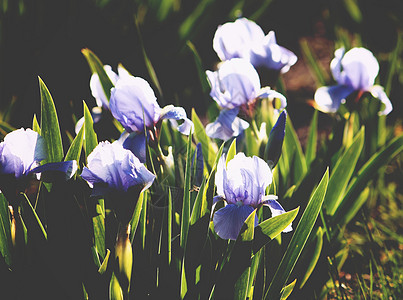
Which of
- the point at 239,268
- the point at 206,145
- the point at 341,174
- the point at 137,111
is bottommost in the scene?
the point at 341,174

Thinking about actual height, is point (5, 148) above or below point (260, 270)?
above

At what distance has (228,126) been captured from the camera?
1040 millimetres

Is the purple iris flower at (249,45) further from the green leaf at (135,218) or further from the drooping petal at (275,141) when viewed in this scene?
the green leaf at (135,218)

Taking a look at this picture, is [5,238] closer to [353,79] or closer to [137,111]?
[137,111]

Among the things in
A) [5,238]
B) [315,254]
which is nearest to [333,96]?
[315,254]

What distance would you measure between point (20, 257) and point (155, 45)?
58.2 inches

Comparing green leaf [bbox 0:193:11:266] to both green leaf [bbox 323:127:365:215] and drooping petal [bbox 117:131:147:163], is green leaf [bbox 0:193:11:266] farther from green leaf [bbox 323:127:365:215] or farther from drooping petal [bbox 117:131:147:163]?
green leaf [bbox 323:127:365:215]

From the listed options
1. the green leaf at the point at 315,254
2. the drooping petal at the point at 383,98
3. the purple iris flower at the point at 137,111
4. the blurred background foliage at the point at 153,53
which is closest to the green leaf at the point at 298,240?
the green leaf at the point at 315,254

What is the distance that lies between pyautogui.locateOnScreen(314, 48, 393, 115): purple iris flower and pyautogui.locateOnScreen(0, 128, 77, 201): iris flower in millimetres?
744

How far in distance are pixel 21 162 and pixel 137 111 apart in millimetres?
246

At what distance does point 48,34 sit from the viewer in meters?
2.02

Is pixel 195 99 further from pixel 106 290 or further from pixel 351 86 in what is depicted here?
pixel 106 290

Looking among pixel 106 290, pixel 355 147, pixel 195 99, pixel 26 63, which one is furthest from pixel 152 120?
pixel 195 99

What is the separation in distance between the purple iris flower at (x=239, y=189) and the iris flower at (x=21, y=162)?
292 mm
